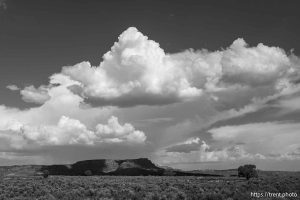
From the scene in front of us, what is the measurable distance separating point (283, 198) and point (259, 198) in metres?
2.38

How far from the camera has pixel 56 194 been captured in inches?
1852

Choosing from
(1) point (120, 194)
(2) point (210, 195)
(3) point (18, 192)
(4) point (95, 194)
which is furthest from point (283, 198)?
(3) point (18, 192)

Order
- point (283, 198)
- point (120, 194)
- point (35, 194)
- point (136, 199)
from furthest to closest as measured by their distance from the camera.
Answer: point (35, 194) → point (120, 194) → point (136, 199) → point (283, 198)

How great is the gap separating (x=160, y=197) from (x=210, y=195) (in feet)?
18.1

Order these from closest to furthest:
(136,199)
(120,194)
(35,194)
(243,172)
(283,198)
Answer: (283,198)
(136,199)
(120,194)
(35,194)
(243,172)

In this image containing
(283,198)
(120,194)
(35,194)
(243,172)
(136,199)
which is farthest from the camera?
(243,172)

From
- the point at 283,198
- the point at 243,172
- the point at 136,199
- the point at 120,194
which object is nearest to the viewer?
the point at 283,198

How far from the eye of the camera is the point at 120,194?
46.1 meters

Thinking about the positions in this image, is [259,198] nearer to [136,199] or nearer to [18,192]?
[136,199]

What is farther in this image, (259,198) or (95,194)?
(95,194)

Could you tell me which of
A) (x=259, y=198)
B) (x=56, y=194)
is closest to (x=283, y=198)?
Result: (x=259, y=198)

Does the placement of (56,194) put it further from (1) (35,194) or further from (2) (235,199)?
(2) (235,199)

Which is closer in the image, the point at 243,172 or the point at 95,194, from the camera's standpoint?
the point at 95,194

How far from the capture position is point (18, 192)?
171 ft
